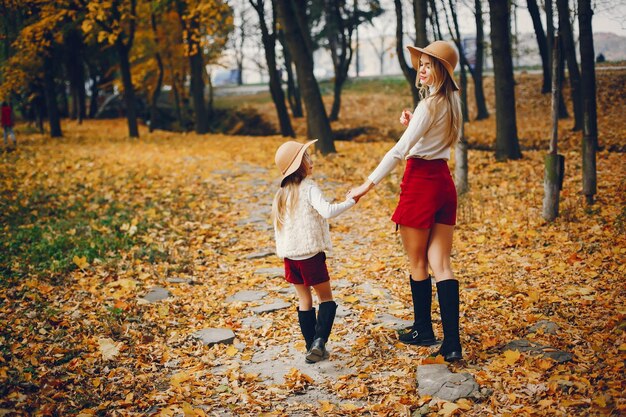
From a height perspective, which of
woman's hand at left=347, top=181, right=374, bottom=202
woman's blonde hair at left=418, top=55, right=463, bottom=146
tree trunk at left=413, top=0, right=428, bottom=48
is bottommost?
woman's hand at left=347, top=181, right=374, bottom=202

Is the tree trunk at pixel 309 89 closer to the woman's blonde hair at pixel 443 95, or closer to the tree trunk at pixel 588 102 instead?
the tree trunk at pixel 588 102

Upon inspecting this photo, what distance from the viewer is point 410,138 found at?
13.6 ft

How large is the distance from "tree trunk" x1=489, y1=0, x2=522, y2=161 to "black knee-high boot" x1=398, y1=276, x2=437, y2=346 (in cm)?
831

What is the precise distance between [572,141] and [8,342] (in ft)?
44.7

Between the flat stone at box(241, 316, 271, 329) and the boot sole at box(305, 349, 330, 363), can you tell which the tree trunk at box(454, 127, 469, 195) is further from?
the boot sole at box(305, 349, 330, 363)

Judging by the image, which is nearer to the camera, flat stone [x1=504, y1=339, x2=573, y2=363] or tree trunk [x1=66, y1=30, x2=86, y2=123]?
flat stone [x1=504, y1=339, x2=573, y2=363]

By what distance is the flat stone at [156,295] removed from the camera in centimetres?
655

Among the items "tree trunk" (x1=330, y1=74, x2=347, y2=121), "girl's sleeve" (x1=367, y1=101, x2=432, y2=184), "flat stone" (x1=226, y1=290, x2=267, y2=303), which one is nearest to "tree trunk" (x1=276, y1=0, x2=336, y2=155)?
"flat stone" (x1=226, y1=290, x2=267, y2=303)

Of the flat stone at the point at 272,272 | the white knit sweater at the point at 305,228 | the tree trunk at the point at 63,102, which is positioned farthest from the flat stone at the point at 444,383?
the tree trunk at the point at 63,102

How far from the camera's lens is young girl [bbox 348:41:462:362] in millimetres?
4168

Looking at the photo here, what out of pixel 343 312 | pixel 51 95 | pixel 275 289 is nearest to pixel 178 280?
pixel 275 289

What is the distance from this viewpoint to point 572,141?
14.6 m

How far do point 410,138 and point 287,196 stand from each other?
1.09 metres

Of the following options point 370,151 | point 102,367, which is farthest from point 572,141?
point 102,367
